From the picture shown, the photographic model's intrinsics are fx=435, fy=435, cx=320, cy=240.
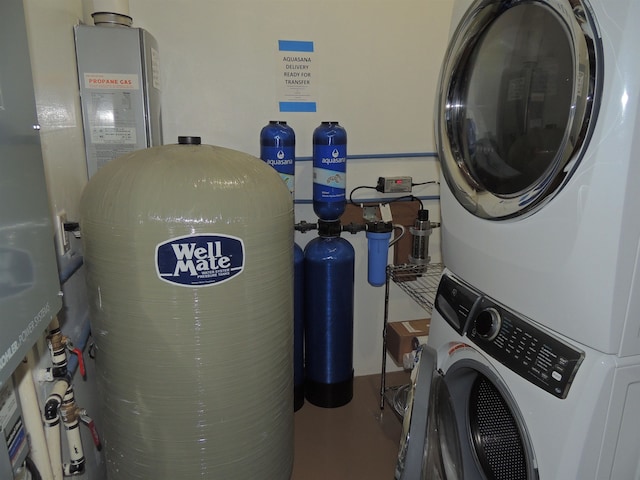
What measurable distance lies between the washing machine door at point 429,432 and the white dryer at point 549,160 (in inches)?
12.0

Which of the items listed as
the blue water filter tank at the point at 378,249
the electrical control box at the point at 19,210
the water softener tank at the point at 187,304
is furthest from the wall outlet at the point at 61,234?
the blue water filter tank at the point at 378,249

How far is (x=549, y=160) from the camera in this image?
919 mm

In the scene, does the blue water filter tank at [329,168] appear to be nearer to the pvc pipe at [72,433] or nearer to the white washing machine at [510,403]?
the white washing machine at [510,403]

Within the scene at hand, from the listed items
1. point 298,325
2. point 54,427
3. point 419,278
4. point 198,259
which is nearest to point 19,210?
point 198,259

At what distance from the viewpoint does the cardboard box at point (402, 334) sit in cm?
217

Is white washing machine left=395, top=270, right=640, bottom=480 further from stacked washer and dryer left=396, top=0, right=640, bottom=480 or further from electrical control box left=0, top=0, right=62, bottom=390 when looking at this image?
electrical control box left=0, top=0, right=62, bottom=390

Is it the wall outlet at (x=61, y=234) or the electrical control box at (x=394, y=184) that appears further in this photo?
the electrical control box at (x=394, y=184)

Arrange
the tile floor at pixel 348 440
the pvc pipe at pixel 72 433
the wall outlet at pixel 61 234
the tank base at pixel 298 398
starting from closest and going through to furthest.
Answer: the pvc pipe at pixel 72 433 < the wall outlet at pixel 61 234 < the tile floor at pixel 348 440 < the tank base at pixel 298 398

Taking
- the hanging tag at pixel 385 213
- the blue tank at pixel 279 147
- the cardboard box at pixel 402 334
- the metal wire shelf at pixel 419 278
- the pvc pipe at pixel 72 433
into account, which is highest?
the blue tank at pixel 279 147

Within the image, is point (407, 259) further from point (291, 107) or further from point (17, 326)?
point (17, 326)

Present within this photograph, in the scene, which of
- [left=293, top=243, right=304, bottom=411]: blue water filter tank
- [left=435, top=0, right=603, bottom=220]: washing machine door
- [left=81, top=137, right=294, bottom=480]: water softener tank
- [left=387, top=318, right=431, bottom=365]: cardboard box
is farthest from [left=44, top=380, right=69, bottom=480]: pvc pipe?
[left=387, top=318, right=431, bottom=365]: cardboard box

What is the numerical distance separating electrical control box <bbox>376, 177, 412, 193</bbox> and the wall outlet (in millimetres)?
1392

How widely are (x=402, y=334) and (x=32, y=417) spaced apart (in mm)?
1591

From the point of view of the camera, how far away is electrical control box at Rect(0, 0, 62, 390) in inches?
24.5
